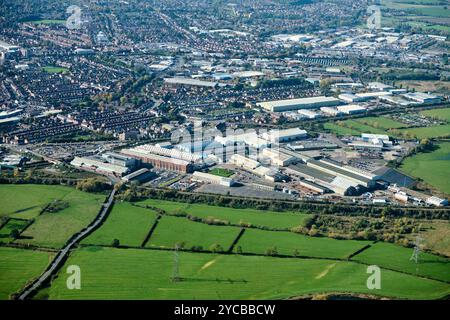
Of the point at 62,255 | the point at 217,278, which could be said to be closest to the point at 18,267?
the point at 62,255

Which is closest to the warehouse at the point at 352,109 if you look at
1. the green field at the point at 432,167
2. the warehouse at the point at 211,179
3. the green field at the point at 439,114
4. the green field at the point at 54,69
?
the green field at the point at 439,114

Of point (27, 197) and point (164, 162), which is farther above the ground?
point (164, 162)

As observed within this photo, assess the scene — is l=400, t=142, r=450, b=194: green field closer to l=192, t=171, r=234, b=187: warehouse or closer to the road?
l=192, t=171, r=234, b=187: warehouse

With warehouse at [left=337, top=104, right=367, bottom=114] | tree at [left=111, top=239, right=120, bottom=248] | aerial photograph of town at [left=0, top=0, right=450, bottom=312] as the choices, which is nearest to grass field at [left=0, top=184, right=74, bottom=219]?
aerial photograph of town at [left=0, top=0, right=450, bottom=312]

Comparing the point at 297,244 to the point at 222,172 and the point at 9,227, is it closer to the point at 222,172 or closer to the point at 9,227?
the point at 222,172

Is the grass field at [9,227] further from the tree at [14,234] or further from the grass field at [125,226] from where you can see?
the grass field at [125,226]
